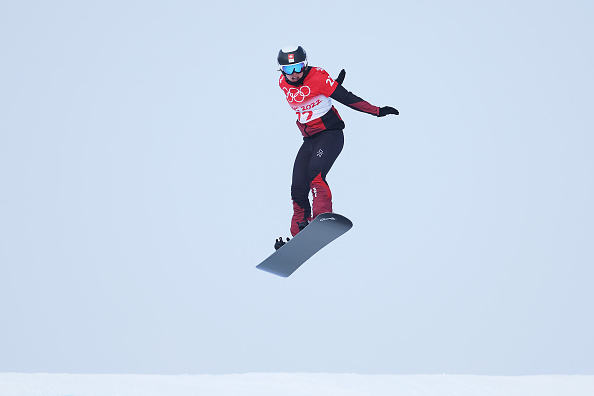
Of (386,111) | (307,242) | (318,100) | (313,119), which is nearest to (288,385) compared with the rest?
(307,242)

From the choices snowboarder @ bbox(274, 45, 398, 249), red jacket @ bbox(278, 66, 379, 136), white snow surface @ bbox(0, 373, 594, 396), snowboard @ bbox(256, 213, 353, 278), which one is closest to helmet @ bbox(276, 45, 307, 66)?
snowboarder @ bbox(274, 45, 398, 249)

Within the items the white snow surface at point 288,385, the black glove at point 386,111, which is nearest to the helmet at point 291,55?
the black glove at point 386,111

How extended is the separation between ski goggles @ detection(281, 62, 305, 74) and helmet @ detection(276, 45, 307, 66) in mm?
28

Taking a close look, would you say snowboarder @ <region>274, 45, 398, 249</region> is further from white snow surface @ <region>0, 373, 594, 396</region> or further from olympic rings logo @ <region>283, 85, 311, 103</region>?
white snow surface @ <region>0, 373, 594, 396</region>

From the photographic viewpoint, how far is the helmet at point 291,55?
5.48 meters

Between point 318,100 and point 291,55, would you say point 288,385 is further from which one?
point 291,55

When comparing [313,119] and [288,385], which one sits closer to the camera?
[313,119]

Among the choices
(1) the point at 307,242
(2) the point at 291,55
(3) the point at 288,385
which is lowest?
(1) the point at 307,242

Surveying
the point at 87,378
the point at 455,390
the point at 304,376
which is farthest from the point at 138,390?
the point at 455,390

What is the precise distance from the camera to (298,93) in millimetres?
5703

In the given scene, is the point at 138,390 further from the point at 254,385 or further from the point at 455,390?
the point at 455,390

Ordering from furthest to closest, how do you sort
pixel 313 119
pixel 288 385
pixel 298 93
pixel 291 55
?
pixel 288 385, pixel 313 119, pixel 298 93, pixel 291 55

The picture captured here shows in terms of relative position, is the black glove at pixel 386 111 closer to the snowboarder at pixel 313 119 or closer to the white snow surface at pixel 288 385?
the snowboarder at pixel 313 119

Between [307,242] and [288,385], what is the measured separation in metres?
3.69
